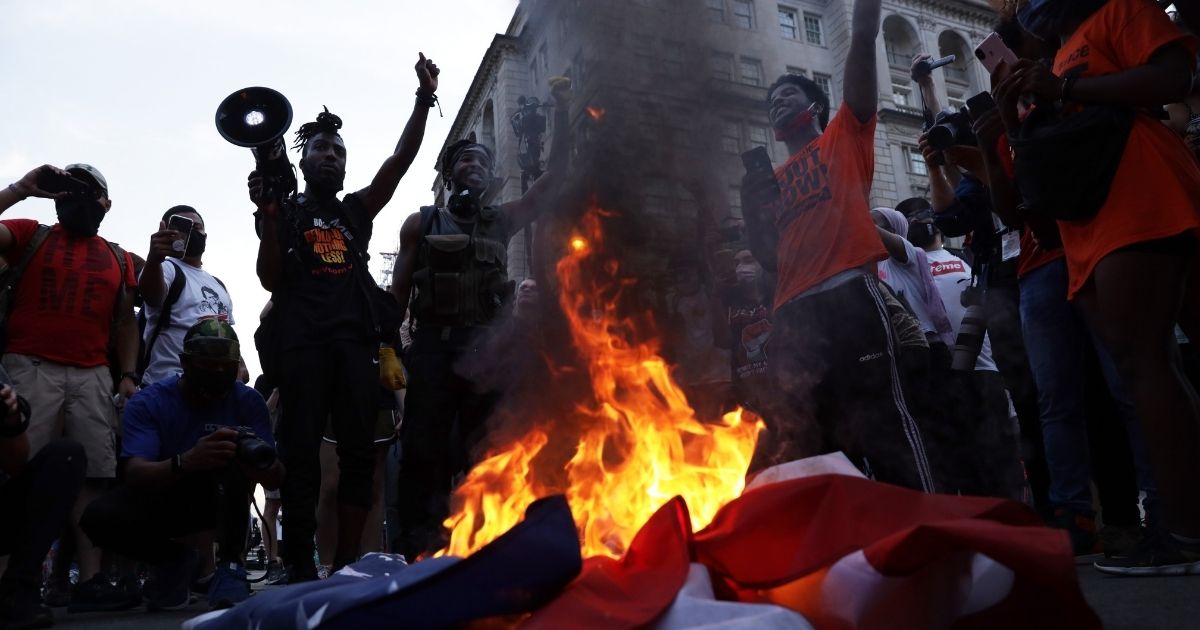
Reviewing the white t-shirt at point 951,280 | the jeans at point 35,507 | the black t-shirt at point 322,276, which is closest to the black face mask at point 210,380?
the black t-shirt at point 322,276

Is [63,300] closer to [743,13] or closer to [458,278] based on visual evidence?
[458,278]

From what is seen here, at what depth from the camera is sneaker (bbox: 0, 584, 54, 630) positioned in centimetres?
304

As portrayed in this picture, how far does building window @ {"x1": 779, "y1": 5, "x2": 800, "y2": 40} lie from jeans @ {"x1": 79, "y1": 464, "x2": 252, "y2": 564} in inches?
210

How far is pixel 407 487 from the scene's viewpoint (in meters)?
3.66

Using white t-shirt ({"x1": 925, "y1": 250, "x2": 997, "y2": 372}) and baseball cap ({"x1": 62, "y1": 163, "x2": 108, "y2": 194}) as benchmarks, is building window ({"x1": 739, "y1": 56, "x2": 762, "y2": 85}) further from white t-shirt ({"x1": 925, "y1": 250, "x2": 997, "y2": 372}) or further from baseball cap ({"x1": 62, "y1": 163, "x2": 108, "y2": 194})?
baseball cap ({"x1": 62, "y1": 163, "x2": 108, "y2": 194})

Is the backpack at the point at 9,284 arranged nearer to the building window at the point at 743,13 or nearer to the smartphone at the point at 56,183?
the smartphone at the point at 56,183

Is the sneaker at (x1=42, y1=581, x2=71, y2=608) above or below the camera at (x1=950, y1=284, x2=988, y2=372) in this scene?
below

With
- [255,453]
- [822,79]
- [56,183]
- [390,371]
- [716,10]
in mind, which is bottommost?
[255,453]

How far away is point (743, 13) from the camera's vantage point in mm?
5051

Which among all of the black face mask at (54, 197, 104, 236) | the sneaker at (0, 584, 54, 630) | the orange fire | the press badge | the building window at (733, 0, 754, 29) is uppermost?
the building window at (733, 0, 754, 29)

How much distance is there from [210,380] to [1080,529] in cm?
398

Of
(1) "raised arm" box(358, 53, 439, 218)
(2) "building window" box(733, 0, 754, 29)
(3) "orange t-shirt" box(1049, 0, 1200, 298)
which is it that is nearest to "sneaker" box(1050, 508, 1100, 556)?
(3) "orange t-shirt" box(1049, 0, 1200, 298)

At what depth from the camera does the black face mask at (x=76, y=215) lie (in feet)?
14.5

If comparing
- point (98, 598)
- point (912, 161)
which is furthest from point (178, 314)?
point (912, 161)
